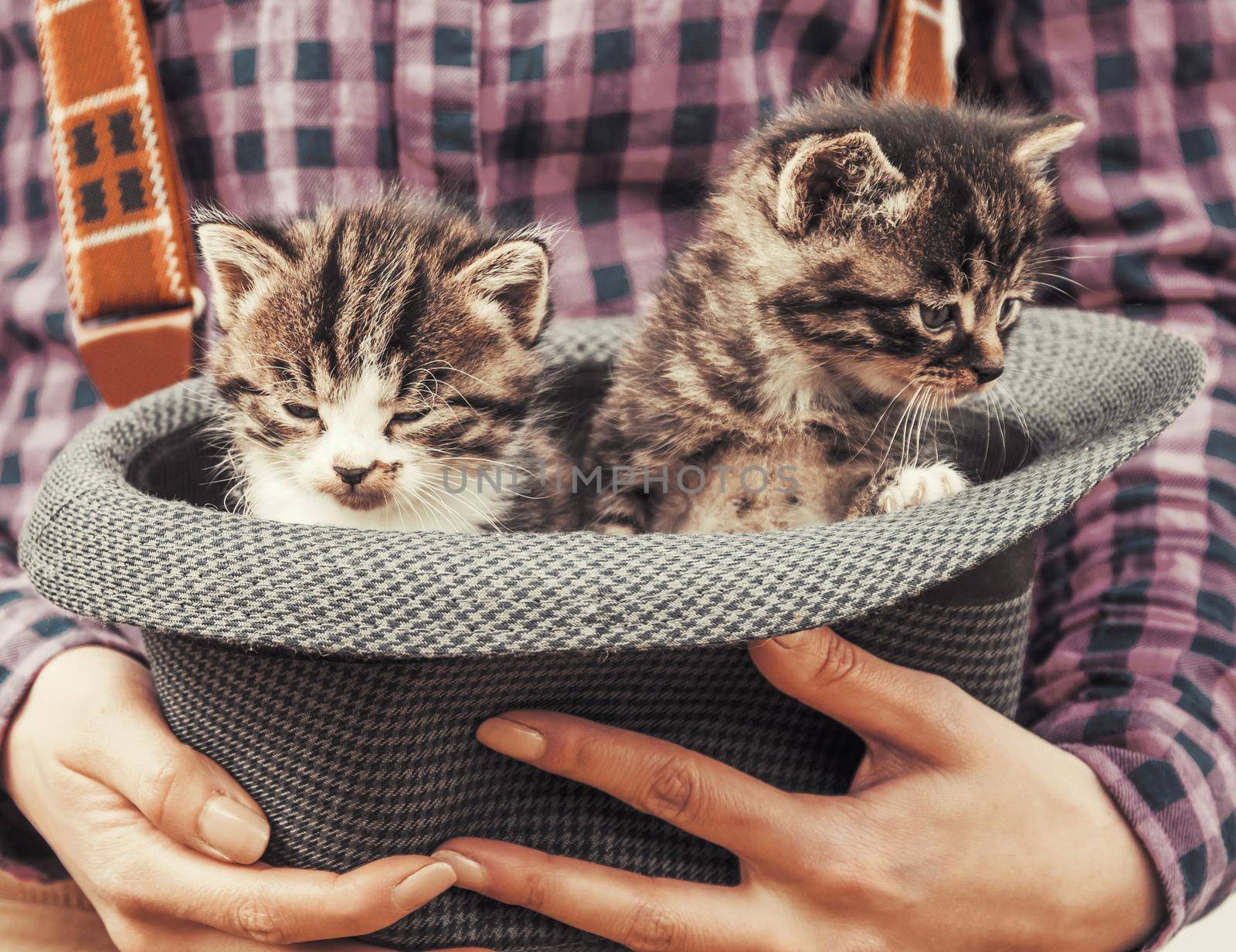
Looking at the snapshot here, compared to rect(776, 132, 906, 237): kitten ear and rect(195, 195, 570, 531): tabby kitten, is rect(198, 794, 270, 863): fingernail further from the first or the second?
rect(776, 132, 906, 237): kitten ear

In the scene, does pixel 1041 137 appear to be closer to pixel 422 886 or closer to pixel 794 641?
pixel 794 641

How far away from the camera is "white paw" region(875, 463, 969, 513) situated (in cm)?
107

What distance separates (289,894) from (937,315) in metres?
0.94

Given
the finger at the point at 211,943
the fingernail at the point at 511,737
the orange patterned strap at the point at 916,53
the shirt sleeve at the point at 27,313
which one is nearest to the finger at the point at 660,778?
the fingernail at the point at 511,737

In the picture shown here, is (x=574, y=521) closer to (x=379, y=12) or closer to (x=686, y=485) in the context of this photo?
(x=686, y=485)

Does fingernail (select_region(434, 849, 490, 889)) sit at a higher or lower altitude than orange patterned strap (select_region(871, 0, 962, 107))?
lower

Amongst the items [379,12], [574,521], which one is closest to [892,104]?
[574,521]

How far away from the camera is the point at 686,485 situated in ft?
4.06

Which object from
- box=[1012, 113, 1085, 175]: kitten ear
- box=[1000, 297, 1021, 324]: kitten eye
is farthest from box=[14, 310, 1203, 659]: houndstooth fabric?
box=[1012, 113, 1085, 175]: kitten ear

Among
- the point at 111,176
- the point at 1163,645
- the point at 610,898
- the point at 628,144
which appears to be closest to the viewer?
the point at 610,898

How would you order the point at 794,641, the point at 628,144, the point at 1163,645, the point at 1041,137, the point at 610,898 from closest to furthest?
the point at 794,641, the point at 610,898, the point at 1041,137, the point at 1163,645, the point at 628,144

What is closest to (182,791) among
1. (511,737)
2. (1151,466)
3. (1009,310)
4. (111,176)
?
(511,737)

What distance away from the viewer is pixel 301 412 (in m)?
1.16

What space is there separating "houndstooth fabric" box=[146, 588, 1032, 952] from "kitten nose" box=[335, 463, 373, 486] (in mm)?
266
